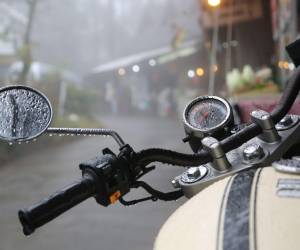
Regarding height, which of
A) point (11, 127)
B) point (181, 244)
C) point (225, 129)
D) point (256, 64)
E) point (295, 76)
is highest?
point (11, 127)

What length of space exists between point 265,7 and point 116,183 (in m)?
14.6

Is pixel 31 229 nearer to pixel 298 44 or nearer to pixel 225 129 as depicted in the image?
pixel 225 129

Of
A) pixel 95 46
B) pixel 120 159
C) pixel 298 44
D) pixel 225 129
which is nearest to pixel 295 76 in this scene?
pixel 298 44

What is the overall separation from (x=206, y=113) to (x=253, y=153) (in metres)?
0.43

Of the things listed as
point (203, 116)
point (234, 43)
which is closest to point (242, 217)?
point (203, 116)

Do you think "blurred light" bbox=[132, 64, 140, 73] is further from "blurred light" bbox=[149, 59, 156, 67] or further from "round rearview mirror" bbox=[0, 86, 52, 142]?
"round rearview mirror" bbox=[0, 86, 52, 142]

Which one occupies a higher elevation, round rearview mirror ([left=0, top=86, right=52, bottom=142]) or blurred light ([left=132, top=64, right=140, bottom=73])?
round rearview mirror ([left=0, top=86, right=52, bottom=142])

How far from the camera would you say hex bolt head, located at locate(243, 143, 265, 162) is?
4.73 ft

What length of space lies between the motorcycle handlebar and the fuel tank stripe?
0.36m

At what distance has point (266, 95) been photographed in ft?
25.0

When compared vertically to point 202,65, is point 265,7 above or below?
above

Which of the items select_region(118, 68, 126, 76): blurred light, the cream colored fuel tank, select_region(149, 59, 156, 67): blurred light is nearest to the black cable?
the cream colored fuel tank

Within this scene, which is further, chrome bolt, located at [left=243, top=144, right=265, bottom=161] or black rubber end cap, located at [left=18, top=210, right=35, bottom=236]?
chrome bolt, located at [left=243, top=144, right=265, bottom=161]

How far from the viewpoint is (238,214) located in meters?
1.13
